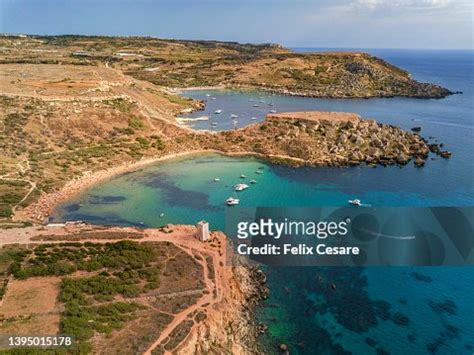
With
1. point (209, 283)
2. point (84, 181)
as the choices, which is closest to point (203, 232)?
point (209, 283)

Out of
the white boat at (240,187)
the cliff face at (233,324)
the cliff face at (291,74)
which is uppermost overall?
the cliff face at (291,74)

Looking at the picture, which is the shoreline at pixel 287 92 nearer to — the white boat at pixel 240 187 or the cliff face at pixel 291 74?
the cliff face at pixel 291 74

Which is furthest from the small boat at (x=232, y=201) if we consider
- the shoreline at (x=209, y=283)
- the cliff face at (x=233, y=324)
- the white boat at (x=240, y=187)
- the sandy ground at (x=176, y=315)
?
the cliff face at (x=233, y=324)

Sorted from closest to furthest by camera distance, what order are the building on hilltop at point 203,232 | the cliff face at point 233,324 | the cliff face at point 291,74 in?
the cliff face at point 233,324 < the building on hilltop at point 203,232 < the cliff face at point 291,74

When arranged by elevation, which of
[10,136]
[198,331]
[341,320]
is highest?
[10,136]

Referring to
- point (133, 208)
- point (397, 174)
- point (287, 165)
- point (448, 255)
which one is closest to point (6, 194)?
point (133, 208)

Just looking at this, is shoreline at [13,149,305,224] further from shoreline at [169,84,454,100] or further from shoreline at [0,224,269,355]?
shoreline at [169,84,454,100]

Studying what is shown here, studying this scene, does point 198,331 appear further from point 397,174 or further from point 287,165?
point 397,174
